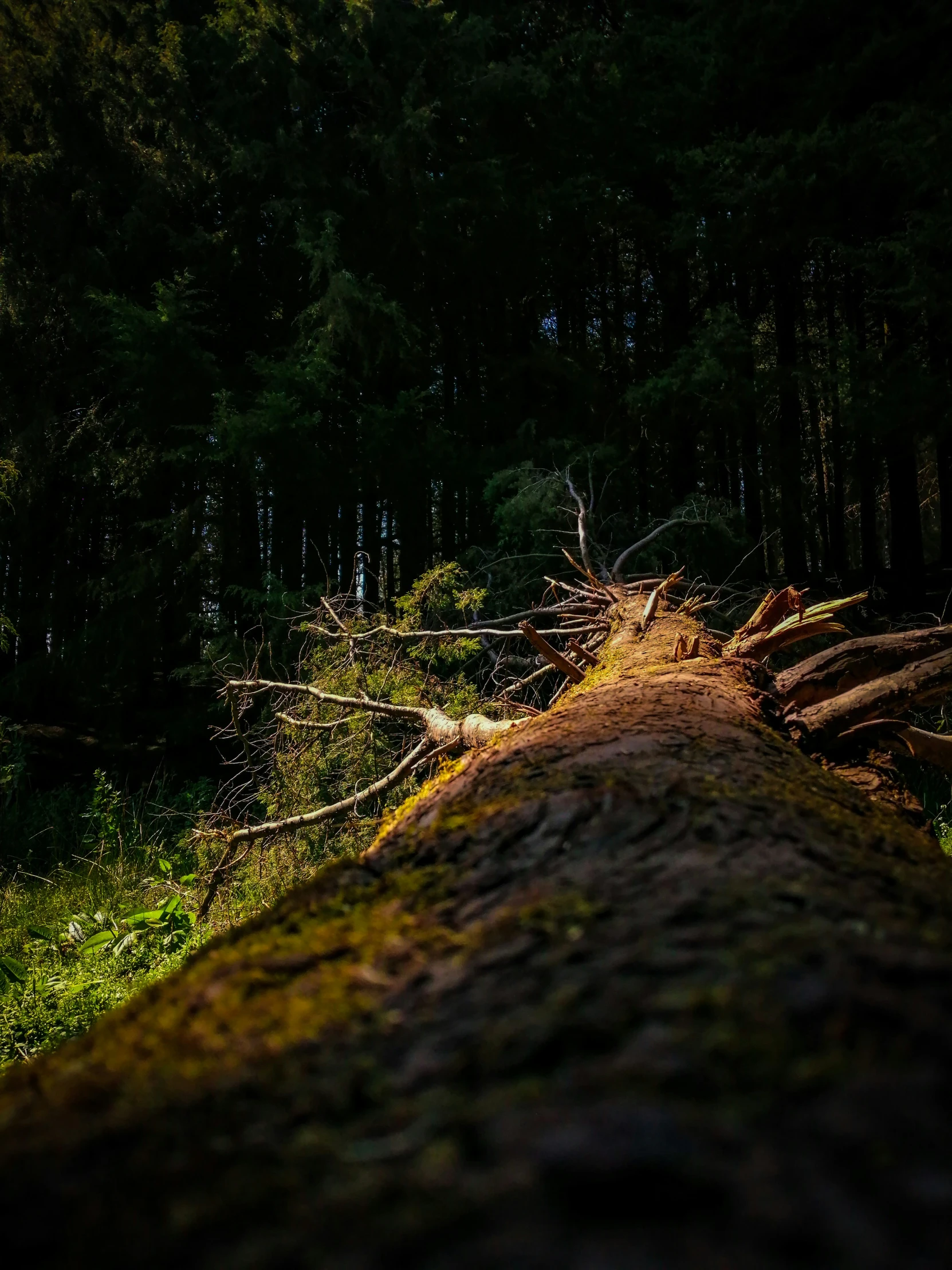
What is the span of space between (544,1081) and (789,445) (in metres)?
11.1

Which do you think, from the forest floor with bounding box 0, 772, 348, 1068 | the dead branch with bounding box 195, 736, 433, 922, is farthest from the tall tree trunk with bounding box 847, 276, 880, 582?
the forest floor with bounding box 0, 772, 348, 1068

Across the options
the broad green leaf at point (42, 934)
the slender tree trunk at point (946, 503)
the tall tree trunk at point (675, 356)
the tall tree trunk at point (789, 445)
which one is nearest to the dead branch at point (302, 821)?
the broad green leaf at point (42, 934)

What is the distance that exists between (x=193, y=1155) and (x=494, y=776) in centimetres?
97

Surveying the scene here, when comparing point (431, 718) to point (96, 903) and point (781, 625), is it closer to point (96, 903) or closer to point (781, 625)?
point (781, 625)

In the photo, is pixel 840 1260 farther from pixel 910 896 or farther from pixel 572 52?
pixel 572 52

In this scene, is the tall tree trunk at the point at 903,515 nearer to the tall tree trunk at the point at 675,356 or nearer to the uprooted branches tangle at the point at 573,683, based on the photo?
the tall tree trunk at the point at 675,356

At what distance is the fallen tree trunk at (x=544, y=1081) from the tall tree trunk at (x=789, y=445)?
8876mm

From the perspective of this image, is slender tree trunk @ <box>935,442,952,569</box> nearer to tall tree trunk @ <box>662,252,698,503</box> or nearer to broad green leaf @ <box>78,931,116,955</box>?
tall tree trunk @ <box>662,252,698,503</box>

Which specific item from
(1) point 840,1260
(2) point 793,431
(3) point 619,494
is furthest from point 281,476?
(1) point 840,1260

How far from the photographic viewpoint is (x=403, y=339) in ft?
27.1

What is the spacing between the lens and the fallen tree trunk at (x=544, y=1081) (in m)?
0.32

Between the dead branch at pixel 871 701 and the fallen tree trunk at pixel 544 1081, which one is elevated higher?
Answer: the fallen tree trunk at pixel 544 1081

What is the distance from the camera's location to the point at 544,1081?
0.42 metres

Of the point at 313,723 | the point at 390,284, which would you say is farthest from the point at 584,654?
the point at 390,284
